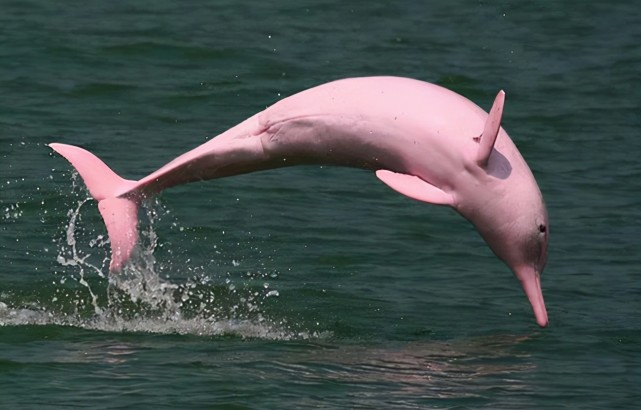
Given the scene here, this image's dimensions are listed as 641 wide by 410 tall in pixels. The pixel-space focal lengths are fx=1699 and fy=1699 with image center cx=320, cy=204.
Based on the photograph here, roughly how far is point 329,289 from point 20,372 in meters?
4.25

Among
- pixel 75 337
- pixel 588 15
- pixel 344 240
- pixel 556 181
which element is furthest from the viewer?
pixel 588 15

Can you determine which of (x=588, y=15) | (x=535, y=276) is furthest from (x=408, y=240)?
(x=588, y=15)

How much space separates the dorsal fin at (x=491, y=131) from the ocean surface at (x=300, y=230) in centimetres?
173

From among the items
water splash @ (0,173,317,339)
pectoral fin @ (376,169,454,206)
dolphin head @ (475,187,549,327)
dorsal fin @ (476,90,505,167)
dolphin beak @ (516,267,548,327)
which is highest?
dorsal fin @ (476,90,505,167)

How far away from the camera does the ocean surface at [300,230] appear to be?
42.8 ft

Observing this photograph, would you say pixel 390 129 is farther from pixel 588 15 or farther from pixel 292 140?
pixel 588 15

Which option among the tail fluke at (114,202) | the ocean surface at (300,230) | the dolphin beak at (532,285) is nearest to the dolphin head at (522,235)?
the dolphin beak at (532,285)

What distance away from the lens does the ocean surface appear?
13031 millimetres

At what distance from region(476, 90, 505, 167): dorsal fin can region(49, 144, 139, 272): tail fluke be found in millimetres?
3039

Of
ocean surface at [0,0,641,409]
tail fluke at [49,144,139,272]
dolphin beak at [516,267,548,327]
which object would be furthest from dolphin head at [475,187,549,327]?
tail fluke at [49,144,139,272]

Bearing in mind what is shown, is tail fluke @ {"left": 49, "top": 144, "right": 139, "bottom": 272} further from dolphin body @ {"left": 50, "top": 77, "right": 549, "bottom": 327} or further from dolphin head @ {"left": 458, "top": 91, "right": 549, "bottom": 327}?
dolphin head @ {"left": 458, "top": 91, "right": 549, "bottom": 327}

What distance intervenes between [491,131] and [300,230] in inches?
255

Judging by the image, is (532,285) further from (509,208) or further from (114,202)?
(114,202)

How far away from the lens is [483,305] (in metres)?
16.0
